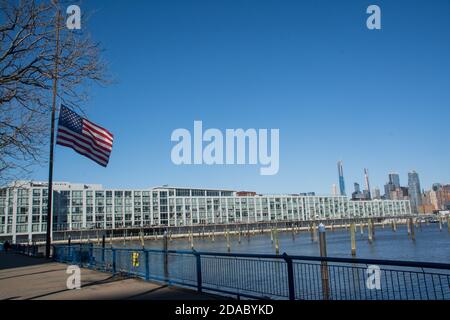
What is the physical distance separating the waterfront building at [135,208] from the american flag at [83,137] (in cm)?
8744

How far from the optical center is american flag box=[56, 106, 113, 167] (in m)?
18.4

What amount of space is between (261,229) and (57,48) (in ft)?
553

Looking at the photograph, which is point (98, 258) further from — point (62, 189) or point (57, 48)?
point (62, 189)

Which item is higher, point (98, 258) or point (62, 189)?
point (62, 189)

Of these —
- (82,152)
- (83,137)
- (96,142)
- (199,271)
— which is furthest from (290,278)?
(83,137)

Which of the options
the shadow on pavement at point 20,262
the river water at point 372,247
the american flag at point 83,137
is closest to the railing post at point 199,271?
the american flag at point 83,137

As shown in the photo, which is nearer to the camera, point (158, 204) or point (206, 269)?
point (206, 269)

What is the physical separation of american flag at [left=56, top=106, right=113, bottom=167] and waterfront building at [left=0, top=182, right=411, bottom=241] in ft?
287

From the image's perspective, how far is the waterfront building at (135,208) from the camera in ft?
382

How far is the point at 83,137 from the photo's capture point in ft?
61.3

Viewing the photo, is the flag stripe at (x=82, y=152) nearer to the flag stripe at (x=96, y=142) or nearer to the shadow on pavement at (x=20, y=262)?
the flag stripe at (x=96, y=142)

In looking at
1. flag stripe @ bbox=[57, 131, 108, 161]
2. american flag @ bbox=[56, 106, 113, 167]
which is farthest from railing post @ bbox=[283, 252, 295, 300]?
flag stripe @ bbox=[57, 131, 108, 161]
